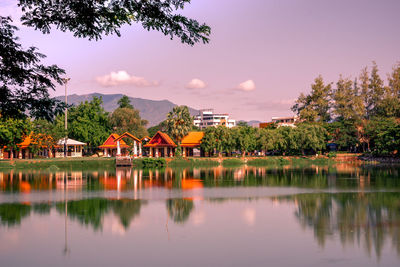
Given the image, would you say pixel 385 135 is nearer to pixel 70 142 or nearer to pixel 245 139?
pixel 245 139

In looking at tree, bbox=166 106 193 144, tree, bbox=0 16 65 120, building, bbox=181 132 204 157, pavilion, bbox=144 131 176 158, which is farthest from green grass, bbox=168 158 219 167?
tree, bbox=0 16 65 120

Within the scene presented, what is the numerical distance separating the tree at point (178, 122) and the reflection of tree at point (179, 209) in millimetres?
47624

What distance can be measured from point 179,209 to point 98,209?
14.1 ft

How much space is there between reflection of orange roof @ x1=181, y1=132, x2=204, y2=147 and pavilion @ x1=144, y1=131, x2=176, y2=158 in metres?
2.03

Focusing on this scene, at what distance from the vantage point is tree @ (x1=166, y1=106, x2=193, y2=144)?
74688 millimetres

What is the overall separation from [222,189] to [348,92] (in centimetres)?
5994

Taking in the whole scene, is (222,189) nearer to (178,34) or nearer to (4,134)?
(178,34)

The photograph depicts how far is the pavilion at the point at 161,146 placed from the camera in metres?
77.3

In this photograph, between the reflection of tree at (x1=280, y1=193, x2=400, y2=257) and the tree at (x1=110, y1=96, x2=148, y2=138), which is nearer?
the reflection of tree at (x1=280, y1=193, x2=400, y2=257)

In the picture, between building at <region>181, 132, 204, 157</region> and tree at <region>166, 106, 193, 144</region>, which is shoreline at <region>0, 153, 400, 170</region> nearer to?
tree at <region>166, 106, 193, 144</region>

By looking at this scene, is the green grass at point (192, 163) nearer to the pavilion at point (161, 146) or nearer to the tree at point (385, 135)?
the pavilion at point (161, 146)

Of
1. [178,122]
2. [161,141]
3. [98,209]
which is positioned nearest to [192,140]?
[178,122]

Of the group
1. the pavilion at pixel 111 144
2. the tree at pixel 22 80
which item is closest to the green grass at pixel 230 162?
the pavilion at pixel 111 144

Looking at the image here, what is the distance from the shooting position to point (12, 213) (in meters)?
22.8
